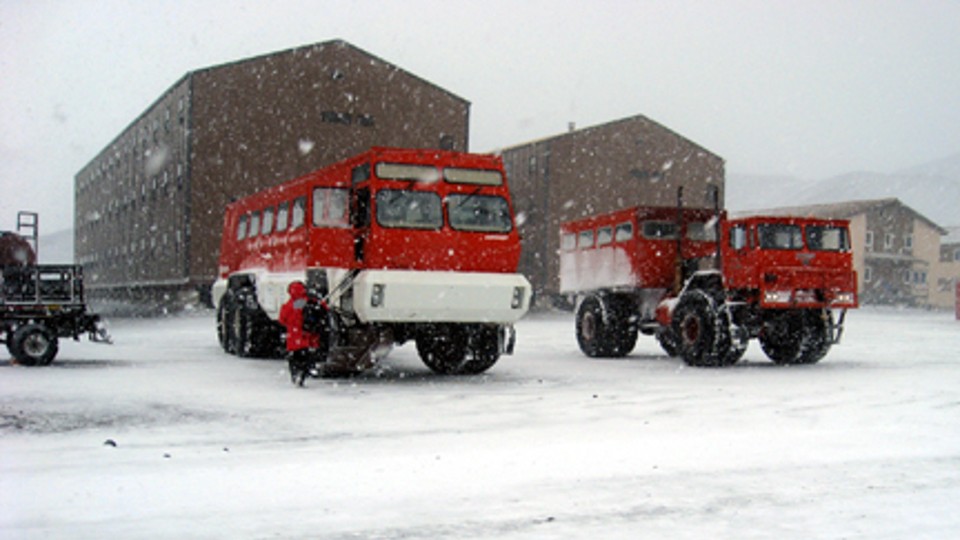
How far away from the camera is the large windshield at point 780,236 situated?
15.7 m

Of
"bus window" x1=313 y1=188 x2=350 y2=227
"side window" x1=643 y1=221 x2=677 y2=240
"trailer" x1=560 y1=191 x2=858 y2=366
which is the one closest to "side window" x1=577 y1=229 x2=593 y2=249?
"trailer" x1=560 y1=191 x2=858 y2=366

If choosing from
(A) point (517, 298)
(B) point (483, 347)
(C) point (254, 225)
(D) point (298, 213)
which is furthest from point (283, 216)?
(A) point (517, 298)

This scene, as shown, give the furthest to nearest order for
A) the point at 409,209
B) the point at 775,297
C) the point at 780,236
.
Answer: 1. the point at 780,236
2. the point at 775,297
3. the point at 409,209

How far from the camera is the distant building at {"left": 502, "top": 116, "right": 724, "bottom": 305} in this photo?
42375 mm

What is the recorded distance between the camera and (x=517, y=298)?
43.2 ft

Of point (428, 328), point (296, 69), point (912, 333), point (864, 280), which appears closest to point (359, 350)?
point (428, 328)

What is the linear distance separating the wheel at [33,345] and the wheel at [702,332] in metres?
10.2

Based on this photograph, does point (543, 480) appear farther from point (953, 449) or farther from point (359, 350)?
point (359, 350)

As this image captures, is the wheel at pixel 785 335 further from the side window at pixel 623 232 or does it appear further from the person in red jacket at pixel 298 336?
the person in red jacket at pixel 298 336

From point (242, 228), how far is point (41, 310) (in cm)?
473

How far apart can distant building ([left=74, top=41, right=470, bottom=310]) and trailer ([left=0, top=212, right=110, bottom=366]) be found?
748 inches

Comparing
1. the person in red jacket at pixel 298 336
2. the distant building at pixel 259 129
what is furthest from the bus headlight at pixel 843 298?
the distant building at pixel 259 129

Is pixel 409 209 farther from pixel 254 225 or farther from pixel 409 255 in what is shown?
pixel 254 225

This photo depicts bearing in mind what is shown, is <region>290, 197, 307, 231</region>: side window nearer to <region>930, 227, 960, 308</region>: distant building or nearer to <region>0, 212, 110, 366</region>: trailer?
<region>0, 212, 110, 366</region>: trailer
